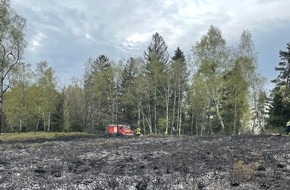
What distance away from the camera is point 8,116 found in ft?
249

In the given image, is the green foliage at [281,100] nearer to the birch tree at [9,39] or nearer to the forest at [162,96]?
the forest at [162,96]

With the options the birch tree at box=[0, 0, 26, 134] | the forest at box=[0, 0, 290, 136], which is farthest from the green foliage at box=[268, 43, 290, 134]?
the birch tree at box=[0, 0, 26, 134]

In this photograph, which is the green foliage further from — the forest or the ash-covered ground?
the ash-covered ground

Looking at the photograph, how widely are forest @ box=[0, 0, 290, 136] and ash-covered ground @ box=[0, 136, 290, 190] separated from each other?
108 ft

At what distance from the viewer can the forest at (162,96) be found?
169 ft

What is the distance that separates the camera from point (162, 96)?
6356 cm

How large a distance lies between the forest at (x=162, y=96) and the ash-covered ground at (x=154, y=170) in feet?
108

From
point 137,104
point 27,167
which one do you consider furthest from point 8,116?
point 27,167

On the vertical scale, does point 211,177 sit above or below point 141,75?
below

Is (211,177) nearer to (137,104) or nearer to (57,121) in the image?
(137,104)

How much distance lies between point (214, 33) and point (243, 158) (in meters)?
39.2

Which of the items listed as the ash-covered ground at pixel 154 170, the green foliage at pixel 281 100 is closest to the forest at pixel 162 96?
the green foliage at pixel 281 100

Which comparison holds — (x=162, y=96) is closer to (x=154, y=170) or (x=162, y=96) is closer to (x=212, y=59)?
(x=212, y=59)

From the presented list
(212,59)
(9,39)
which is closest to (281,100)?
(212,59)
